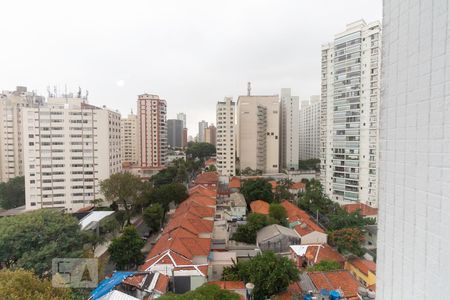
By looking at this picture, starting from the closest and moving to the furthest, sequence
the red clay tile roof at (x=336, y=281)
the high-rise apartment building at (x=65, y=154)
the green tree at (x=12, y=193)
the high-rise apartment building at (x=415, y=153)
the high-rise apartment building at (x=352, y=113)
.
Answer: the high-rise apartment building at (x=415, y=153), the red clay tile roof at (x=336, y=281), the high-rise apartment building at (x=352, y=113), the high-rise apartment building at (x=65, y=154), the green tree at (x=12, y=193)

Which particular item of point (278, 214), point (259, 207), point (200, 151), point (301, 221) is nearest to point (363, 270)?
point (301, 221)

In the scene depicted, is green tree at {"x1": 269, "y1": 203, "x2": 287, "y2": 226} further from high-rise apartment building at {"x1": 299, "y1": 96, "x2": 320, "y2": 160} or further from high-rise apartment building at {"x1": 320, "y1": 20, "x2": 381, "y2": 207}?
high-rise apartment building at {"x1": 299, "y1": 96, "x2": 320, "y2": 160}

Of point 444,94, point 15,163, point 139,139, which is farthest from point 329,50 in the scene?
point 15,163

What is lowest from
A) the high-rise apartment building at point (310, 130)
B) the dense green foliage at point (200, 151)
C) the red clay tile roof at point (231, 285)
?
the red clay tile roof at point (231, 285)

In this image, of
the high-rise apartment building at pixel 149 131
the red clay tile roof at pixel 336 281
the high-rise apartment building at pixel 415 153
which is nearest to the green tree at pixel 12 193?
the high-rise apartment building at pixel 149 131

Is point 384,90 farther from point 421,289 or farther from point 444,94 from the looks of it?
point 421,289

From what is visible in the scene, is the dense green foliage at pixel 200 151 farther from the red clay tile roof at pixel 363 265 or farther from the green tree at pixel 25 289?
the green tree at pixel 25 289

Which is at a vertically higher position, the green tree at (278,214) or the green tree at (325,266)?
the green tree at (278,214)

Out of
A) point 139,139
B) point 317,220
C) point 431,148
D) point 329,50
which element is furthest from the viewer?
point 139,139

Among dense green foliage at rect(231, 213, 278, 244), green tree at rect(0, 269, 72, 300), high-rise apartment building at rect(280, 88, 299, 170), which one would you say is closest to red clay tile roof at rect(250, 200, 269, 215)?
dense green foliage at rect(231, 213, 278, 244)
